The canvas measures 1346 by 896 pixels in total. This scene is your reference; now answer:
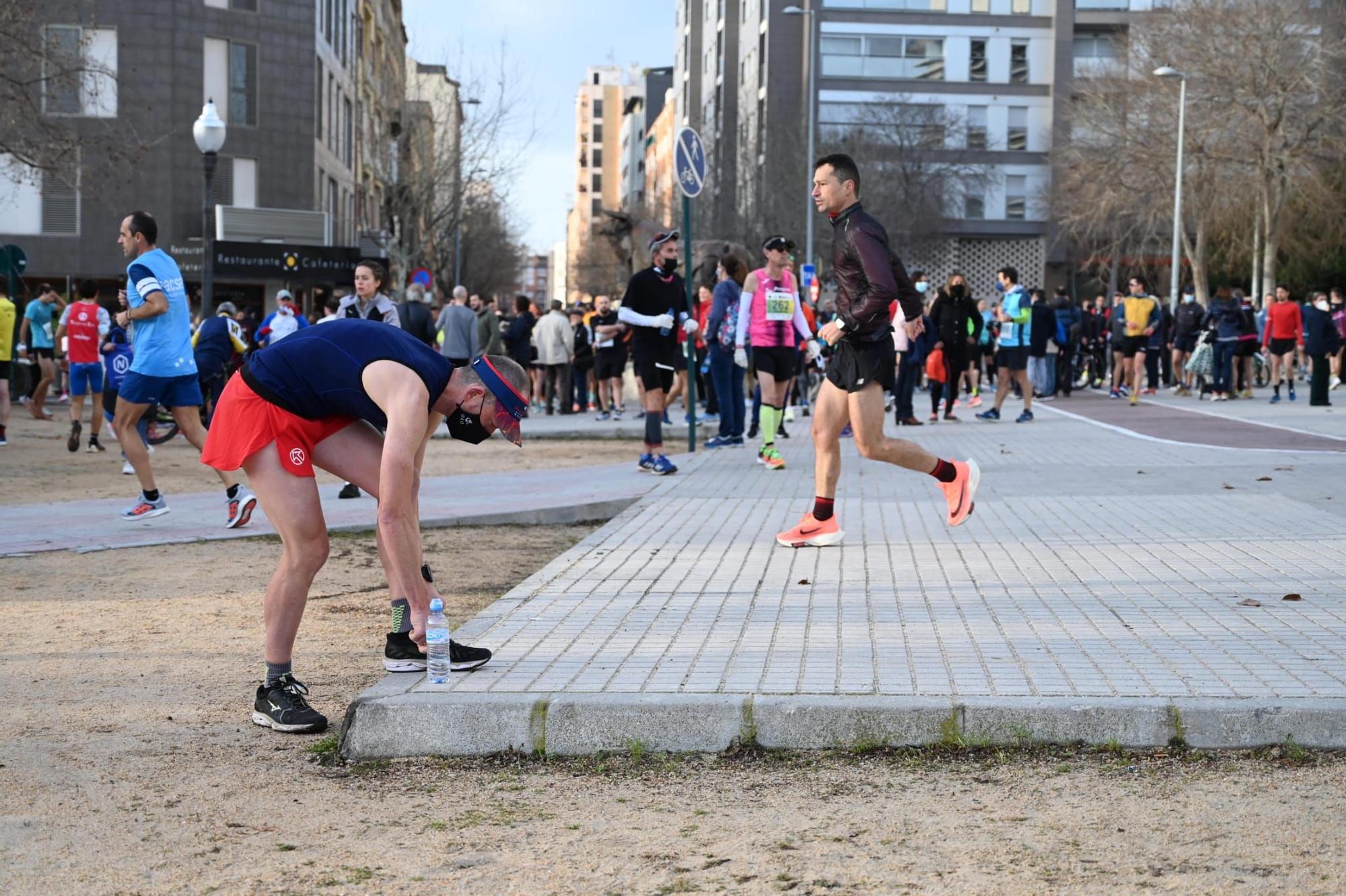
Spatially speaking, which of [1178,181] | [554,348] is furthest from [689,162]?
[1178,181]

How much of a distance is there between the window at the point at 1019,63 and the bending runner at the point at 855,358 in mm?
61085

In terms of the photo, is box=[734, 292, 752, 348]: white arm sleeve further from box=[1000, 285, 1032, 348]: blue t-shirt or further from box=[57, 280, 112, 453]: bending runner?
box=[57, 280, 112, 453]: bending runner

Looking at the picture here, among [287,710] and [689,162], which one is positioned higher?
[689,162]

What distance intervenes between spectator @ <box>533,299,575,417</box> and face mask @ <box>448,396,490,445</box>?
21214mm

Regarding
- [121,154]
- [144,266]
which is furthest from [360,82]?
[144,266]

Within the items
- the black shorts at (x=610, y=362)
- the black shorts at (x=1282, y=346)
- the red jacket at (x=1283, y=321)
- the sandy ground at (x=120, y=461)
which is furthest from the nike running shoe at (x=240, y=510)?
the red jacket at (x=1283, y=321)

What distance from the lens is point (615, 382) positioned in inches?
1001

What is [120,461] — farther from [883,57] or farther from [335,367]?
[883,57]

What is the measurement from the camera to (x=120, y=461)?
635 inches

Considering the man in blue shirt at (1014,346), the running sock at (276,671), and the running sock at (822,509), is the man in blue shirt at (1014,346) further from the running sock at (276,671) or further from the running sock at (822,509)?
the running sock at (276,671)

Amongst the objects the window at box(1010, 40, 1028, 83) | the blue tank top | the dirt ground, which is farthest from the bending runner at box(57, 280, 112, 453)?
the window at box(1010, 40, 1028, 83)

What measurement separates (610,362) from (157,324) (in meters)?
14.2

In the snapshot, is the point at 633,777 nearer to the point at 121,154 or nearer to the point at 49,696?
the point at 49,696

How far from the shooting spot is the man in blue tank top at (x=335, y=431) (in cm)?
471
